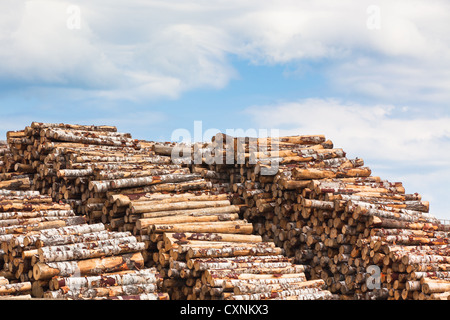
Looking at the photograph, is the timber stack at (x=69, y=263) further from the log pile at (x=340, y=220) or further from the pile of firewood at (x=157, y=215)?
the log pile at (x=340, y=220)

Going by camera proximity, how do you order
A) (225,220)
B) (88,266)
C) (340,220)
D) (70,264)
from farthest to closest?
(225,220)
(340,220)
(88,266)
(70,264)

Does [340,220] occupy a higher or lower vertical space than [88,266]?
higher

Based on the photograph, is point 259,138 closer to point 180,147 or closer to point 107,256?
point 180,147

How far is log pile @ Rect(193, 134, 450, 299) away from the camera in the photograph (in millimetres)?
13953

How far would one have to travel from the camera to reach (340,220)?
15.3 m

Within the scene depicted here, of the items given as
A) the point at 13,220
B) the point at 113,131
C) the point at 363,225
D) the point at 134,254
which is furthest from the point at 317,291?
the point at 113,131

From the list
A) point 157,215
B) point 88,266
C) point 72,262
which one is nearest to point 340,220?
point 157,215

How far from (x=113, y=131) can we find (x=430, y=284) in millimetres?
12631

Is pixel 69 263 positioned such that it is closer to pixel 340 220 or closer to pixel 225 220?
pixel 225 220

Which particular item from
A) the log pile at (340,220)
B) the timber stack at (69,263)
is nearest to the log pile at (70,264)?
the timber stack at (69,263)

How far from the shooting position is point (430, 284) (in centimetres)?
1318

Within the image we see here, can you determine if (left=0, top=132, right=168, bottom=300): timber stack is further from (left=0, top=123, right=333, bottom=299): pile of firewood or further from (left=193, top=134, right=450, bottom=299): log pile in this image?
(left=193, top=134, right=450, bottom=299): log pile

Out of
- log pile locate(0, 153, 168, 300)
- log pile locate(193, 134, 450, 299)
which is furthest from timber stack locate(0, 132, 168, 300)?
log pile locate(193, 134, 450, 299)

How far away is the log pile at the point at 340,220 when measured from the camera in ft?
45.8
